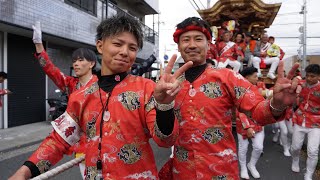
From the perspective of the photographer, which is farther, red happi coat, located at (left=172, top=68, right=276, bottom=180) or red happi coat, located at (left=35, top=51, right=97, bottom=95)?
red happi coat, located at (left=35, top=51, right=97, bottom=95)

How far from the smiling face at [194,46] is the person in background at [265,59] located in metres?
6.27

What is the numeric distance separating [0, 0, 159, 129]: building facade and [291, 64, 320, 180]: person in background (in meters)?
4.92

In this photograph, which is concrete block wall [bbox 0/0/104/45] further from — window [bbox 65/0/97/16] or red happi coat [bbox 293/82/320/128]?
red happi coat [bbox 293/82/320/128]

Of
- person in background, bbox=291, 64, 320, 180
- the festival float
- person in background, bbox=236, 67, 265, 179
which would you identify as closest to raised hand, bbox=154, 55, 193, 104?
person in background, bbox=236, 67, 265, 179

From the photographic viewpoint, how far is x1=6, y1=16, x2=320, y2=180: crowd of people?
1636 millimetres

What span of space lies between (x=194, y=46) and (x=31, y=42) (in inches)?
411

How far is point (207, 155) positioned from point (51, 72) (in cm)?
253

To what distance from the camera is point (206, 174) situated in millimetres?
2029

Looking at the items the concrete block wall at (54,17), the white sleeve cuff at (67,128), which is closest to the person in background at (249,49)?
the concrete block wall at (54,17)

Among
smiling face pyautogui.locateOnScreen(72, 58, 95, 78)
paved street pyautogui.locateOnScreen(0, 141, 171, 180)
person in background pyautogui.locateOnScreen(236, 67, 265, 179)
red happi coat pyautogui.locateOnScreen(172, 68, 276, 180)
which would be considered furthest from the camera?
paved street pyautogui.locateOnScreen(0, 141, 171, 180)

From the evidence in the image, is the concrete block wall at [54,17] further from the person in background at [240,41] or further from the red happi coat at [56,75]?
the red happi coat at [56,75]

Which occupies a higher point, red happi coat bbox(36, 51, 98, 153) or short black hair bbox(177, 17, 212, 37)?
short black hair bbox(177, 17, 212, 37)

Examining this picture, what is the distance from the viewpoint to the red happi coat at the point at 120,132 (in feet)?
5.44

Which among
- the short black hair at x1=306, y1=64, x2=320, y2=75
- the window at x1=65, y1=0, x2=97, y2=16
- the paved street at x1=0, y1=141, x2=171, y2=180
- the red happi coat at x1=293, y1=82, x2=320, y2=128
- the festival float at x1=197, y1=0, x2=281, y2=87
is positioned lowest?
the paved street at x1=0, y1=141, x2=171, y2=180
